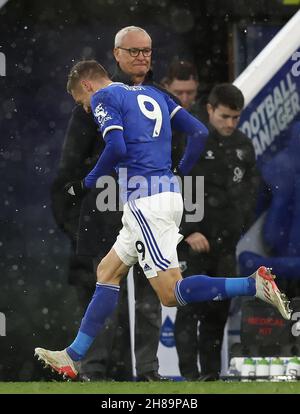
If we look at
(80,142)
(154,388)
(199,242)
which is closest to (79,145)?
(80,142)

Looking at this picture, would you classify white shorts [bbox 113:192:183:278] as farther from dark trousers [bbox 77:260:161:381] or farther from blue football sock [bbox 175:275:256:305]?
dark trousers [bbox 77:260:161:381]

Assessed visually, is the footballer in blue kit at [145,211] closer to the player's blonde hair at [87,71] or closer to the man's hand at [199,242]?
→ the player's blonde hair at [87,71]

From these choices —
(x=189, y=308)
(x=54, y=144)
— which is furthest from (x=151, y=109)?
(x=54, y=144)

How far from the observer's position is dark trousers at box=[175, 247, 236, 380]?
10227mm

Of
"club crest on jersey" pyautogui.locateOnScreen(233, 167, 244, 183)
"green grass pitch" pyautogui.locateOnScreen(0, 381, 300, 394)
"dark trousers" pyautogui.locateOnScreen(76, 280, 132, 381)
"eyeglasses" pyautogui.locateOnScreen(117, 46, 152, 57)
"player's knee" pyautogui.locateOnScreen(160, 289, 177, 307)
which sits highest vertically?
"eyeglasses" pyautogui.locateOnScreen(117, 46, 152, 57)

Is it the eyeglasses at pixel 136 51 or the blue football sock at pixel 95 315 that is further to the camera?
the eyeglasses at pixel 136 51

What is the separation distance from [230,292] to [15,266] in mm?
3667

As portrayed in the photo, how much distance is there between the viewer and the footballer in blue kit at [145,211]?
8742 millimetres

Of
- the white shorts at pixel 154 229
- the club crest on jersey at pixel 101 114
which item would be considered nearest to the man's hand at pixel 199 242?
the white shorts at pixel 154 229

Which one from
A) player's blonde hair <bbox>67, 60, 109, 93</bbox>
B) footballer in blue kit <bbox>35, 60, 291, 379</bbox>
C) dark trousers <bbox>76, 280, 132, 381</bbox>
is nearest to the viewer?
footballer in blue kit <bbox>35, 60, 291, 379</bbox>

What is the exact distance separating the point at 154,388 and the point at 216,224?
2118 millimetres

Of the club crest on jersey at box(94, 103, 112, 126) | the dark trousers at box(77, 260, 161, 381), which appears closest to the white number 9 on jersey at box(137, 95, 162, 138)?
the club crest on jersey at box(94, 103, 112, 126)

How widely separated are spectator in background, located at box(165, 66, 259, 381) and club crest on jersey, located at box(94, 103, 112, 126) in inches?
65.9

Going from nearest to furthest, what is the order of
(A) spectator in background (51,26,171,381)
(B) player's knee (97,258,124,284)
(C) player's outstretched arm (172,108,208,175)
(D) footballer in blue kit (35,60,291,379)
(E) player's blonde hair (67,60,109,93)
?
(D) footballer in blue kit (35,60,291,379)
(B) player's knee (97,258,124,284)
(C) player's outstretched arm (172,108,208,175)
(E) player's blonde hair (67,60,109,93)
(A) spectator in background (51,26,171,381)
